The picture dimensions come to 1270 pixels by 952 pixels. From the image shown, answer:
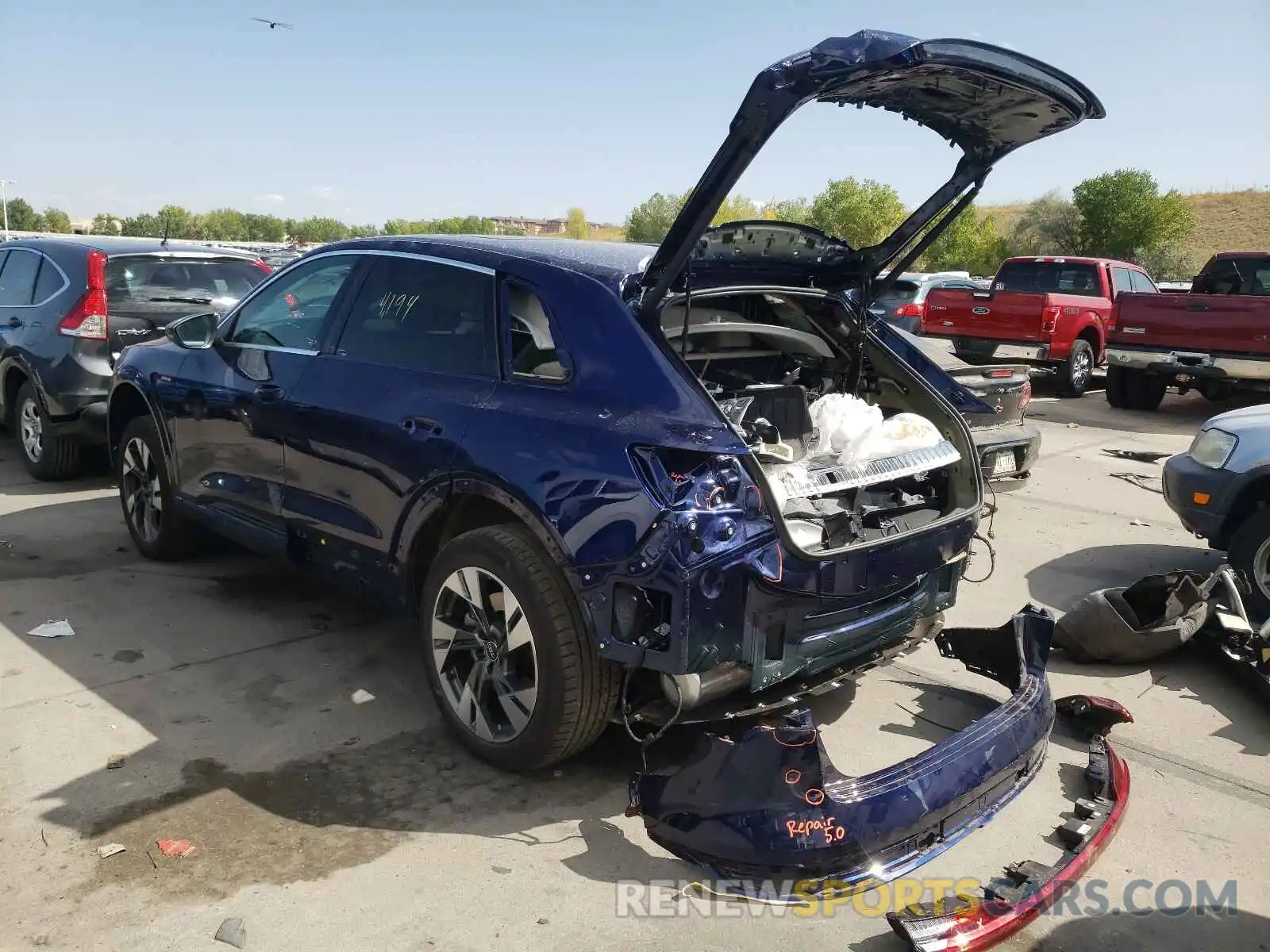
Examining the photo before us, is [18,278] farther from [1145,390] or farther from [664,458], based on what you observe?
[1145,390]

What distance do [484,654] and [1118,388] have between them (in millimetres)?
11841

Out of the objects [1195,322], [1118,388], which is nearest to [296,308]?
[1195,322]

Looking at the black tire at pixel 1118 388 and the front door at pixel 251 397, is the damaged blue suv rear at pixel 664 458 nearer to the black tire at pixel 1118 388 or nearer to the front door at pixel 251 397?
the front door at pixel 251 397

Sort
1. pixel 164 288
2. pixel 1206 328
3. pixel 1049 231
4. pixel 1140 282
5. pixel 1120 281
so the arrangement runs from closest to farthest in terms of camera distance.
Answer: pixel 164 288 < pixel 1206 328 < pixel 1120 281 < pixel 1140 282 < pixel 1049 231

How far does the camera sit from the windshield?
739cm

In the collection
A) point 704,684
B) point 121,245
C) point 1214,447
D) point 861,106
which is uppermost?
point 861,106

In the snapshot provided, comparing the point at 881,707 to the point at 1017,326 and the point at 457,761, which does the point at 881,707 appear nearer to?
the point at 457,761

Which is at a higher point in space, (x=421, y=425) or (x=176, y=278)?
(x=176, y=278)

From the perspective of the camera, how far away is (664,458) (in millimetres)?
3029

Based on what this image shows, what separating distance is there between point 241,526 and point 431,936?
261 cm

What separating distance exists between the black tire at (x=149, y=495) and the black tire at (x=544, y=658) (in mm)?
2596

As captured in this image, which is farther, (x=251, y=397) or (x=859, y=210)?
(x=859, y=210)

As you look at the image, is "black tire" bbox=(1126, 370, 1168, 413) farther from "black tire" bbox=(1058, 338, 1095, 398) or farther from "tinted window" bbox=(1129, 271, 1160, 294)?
"tinted window" bbox=(1129, 271, 1160, 294)

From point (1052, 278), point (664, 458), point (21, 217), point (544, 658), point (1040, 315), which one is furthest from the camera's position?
point (21, 217)
